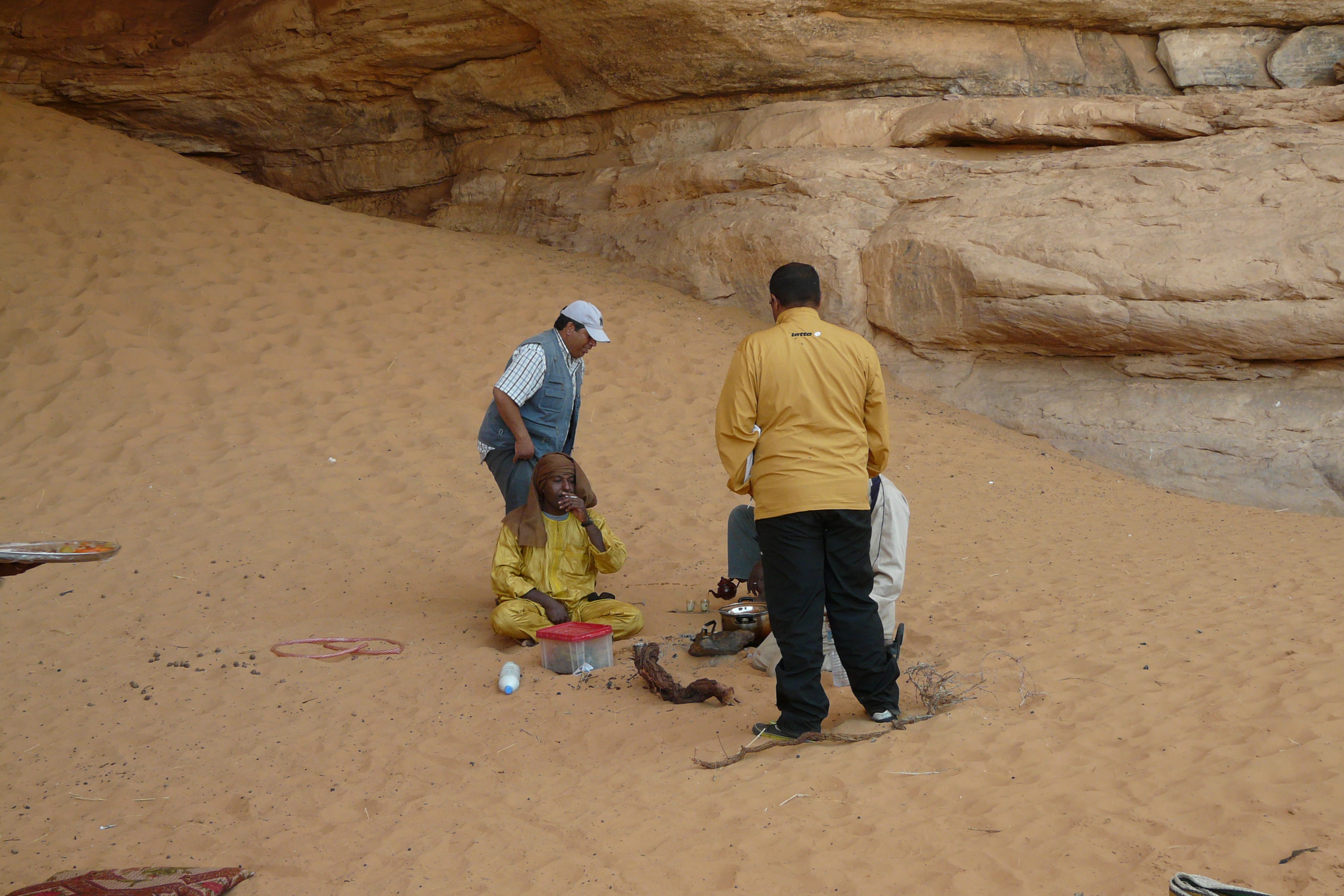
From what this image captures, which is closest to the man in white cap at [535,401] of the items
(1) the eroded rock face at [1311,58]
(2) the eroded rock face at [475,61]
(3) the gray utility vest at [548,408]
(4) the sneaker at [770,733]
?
(3) the gray utility vest at [548,408]

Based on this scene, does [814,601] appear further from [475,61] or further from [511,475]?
[475,61]

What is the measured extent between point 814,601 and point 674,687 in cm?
74

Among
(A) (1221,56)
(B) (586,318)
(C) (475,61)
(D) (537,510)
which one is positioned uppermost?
(C) (475,61)

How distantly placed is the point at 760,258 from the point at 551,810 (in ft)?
21.8

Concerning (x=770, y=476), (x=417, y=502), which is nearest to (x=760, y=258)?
(x=417, y=502)

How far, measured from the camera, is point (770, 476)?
131 inches

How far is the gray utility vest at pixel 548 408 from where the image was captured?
455cm

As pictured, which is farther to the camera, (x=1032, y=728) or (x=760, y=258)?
(x=760, y=258)

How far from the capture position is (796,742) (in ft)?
10.9

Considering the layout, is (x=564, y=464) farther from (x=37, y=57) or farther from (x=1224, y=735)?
(x=37, y=57)

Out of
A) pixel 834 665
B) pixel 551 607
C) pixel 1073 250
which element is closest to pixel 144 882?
pixel 551 607

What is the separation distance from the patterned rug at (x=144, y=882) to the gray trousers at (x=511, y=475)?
2068 mm

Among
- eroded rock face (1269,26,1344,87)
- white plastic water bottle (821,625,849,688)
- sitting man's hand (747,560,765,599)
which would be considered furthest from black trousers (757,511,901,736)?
eroded rock face (1269,26,1344,87)

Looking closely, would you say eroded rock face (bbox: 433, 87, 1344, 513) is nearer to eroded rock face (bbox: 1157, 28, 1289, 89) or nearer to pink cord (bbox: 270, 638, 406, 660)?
eroded rock face (bbox: 1157, 28, 1289, 89)
